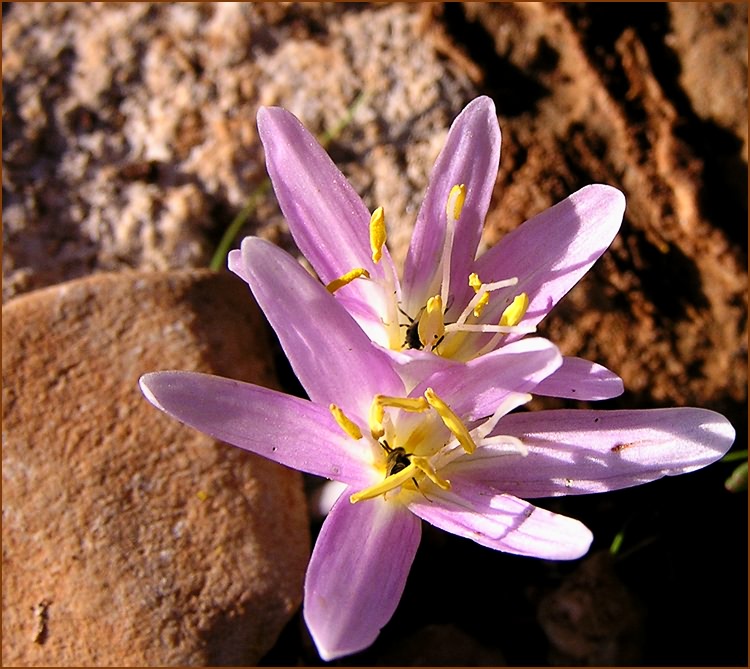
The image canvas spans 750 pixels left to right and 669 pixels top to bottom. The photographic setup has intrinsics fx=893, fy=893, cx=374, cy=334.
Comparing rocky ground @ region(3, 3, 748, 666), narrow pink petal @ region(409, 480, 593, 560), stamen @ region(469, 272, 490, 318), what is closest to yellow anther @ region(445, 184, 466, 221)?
stamen @ region(469, 272, 490, 318)

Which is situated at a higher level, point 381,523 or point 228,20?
point 228,20

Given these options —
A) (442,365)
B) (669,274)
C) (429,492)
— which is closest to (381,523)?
(429,492)

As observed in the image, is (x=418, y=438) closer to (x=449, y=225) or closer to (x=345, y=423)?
(x=345, y=423)

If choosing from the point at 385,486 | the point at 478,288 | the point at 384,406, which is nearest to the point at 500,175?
the point at 478,288

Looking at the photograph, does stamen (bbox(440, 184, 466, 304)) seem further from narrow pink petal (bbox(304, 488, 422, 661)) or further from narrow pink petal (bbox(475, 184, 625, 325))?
narrow pink petal (bbox(304, 488, 422, 661))

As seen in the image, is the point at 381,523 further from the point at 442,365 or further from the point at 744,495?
the point at 744,495

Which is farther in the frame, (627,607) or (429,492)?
(627,607)

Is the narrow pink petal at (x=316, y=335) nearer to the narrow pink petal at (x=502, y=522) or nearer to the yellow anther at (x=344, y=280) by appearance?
the yellow anther at (x=344, y=280)

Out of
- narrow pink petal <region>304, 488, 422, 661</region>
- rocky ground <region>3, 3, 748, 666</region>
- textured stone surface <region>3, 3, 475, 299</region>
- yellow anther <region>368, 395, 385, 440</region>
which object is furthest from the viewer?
textured stone surface <region>3, 3, 475, 299</region>
